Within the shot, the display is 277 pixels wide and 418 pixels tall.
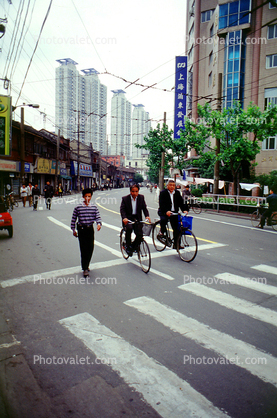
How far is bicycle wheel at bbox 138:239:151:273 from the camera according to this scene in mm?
6460

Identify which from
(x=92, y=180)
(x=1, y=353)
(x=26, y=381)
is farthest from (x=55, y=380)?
(x=92, y=180)

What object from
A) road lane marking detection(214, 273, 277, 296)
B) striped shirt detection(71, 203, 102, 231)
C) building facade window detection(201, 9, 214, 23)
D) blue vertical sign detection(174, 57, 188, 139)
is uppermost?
building facade window detection(201, 9, 214, 23)

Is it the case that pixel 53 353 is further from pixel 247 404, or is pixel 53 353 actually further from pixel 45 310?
pixel 247 404

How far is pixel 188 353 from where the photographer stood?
11.2 feet

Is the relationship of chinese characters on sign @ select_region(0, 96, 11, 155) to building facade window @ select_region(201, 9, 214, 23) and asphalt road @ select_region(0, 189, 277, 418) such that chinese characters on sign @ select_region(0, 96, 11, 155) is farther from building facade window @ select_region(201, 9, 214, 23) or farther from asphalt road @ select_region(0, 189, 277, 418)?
building facade window @ select_region(201, 9, 214, 23)

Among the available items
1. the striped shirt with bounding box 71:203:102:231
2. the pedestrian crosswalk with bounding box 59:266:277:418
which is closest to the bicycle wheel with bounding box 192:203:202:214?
the striped shirt with bounding box 71:203:102:231

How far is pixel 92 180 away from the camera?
252 ft

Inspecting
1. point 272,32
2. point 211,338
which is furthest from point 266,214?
point 272,32

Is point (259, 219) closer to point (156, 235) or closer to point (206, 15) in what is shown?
point (156, 235)

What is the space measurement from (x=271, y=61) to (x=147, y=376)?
3458cm

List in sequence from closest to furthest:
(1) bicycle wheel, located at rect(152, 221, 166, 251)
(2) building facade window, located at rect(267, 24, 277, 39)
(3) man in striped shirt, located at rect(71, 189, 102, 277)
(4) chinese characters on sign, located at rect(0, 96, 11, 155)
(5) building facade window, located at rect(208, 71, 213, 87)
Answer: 1. (3) man in striped shirt, located at rect(71, 189, 102, 277)
2. (1) bicycle wheel, located at rect(152, 221, 166, 251)
3. (4) chinese characters on sign, located at rect(0, 96, 11, 155)
4. (2) building facade window, located at rect(267, 24, 277, 39)
5. (5) building facade window, located at rect(208, 71, 213, 87)

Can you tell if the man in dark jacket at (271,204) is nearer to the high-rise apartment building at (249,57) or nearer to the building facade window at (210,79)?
the high-rise apartment building at (249,57)

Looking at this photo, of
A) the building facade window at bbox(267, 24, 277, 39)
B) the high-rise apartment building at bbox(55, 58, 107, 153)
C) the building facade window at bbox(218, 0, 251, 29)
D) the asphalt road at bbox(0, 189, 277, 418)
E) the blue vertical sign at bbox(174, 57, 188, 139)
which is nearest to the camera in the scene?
the asphalt road at bbox(0, 189, 277, 418)

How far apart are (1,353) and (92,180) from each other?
7471 centimetres
